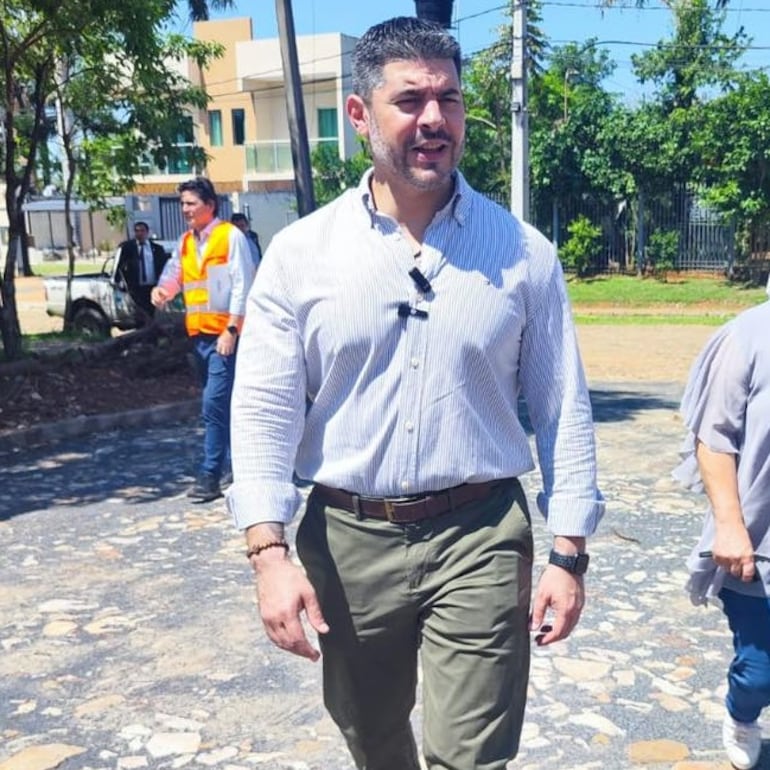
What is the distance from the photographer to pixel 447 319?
98.2 inches

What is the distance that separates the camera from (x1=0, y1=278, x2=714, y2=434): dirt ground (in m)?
9.74

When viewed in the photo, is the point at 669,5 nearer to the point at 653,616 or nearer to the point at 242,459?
the point at 653,616

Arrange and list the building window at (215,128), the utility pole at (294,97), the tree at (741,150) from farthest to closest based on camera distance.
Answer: the building window at (215,128), the tree at (741,150), the utility pole at (294,97)

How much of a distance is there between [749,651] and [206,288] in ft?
14.5

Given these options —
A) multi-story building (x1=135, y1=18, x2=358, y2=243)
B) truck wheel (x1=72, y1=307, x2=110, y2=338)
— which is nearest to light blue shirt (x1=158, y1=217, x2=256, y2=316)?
truck wheel (x1=72, y1=307, x2=110, y2=338)

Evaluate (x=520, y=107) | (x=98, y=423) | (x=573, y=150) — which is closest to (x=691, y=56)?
(x=573, y=150)

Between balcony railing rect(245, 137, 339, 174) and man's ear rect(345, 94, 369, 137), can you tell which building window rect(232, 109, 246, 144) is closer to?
balcony railing rect(245, 137, 339, 174)

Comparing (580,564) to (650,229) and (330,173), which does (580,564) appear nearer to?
(650,229)

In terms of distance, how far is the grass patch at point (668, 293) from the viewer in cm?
2241

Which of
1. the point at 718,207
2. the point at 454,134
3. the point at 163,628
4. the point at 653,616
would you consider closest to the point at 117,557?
the point at 163,628

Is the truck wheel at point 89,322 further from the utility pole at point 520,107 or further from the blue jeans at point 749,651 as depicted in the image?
the blue jeans at point 749,651

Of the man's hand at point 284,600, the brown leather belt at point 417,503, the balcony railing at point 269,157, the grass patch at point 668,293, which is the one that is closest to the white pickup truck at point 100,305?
the grass patch at point 668,293

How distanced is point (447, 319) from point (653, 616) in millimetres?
2772

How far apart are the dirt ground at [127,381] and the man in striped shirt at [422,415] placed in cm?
707
